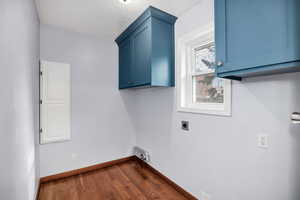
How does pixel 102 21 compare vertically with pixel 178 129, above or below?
above

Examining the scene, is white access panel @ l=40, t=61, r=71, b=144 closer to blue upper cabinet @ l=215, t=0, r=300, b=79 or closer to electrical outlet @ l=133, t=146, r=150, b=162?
electrical outlet @ l=133, t=146, r=150, b=162

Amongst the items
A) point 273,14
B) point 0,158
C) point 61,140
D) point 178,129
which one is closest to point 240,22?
point 273,14

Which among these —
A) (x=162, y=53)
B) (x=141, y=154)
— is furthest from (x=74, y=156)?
(x=162, y=53)

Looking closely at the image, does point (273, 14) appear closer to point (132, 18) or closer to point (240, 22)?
point (240, 22)

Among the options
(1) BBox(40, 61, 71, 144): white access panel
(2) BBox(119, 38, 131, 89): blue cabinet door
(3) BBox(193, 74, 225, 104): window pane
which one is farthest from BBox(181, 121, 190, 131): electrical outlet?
(1) BBox(40, 61, 71, 144): white access panel

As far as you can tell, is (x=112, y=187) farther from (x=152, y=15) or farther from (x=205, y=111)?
(x=152, y=15)

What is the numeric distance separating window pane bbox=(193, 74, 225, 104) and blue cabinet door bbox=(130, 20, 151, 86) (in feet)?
2.21

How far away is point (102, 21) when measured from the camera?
2.22m

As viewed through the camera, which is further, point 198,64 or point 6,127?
point 198,64

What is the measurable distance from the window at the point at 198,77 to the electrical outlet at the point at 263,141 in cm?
41

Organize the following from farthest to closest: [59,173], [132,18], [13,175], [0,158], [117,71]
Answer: [117,71] → [59,173] → [132,18] → [13,175] → [0,158]

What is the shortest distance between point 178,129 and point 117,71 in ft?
Answer: 5.67

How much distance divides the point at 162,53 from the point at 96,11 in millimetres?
1085

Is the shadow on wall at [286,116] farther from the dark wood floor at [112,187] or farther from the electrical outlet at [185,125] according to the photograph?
the dark wood floor at [112,187]
